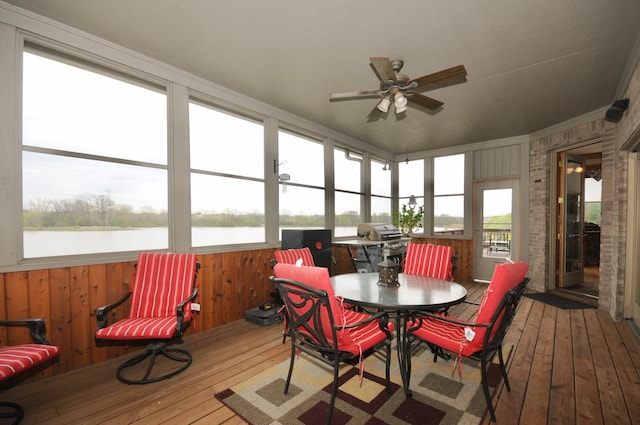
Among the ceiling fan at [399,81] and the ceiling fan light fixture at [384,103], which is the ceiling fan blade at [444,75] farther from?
the ceiling fan light fixture at [384,103]

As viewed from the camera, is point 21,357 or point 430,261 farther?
point 430,261

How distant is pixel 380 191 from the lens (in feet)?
21.7

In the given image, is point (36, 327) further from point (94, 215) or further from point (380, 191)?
point (380, 191)

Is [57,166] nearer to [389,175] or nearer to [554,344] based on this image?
[554,344]

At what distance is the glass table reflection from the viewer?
1844mm

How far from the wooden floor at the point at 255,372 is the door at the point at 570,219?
2.20 metres

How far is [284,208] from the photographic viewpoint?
4.35 metres

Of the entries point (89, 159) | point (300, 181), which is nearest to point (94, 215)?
point (89, 159)

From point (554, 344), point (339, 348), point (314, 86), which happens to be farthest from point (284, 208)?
point (554, 344)

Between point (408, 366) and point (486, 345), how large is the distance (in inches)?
22.1

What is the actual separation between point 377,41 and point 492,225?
4.77 m

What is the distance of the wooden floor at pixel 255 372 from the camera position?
182 cm

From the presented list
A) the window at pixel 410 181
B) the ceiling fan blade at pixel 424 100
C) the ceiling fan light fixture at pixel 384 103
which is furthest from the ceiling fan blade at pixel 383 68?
the window at pixel 410 181

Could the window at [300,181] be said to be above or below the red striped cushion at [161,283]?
above
